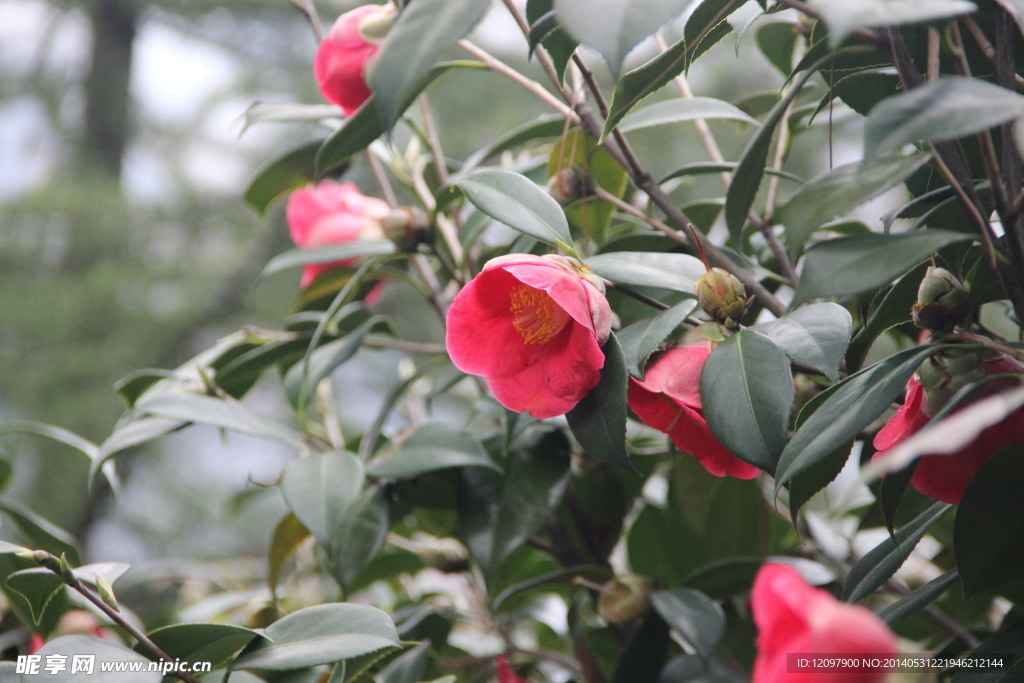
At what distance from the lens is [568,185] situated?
53 cm

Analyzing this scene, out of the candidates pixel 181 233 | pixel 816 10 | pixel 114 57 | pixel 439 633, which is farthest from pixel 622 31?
pixel 114 57

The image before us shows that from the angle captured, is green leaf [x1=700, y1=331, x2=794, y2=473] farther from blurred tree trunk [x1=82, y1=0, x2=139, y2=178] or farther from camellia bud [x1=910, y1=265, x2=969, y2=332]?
blurred tree trunk [x1=82, y1=0, x2=139, y2=178]

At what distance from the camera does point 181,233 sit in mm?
2609

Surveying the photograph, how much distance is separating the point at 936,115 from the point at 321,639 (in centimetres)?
36

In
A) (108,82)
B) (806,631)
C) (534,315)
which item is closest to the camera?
(806,631)

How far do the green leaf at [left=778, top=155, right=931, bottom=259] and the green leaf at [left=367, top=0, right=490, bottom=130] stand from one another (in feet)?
0.49

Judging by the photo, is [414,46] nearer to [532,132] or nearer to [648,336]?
[648,336]

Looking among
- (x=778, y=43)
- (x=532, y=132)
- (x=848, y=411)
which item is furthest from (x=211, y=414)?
(x=778, y=43)

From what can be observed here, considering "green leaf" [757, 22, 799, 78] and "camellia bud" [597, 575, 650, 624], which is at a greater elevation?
"green leaf" [757, 22, 799, 78]

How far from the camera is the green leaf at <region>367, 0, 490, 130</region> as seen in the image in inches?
11.9

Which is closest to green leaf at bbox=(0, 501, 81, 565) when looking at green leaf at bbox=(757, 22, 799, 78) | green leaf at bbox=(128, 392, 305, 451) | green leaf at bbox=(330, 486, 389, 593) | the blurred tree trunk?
green leaf at bbox=(128, 392, 305, 451)

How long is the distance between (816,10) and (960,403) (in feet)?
0.60

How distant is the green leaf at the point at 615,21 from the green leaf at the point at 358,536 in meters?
0.34

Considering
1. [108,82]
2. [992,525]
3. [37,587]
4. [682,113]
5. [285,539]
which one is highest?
[682,113]
